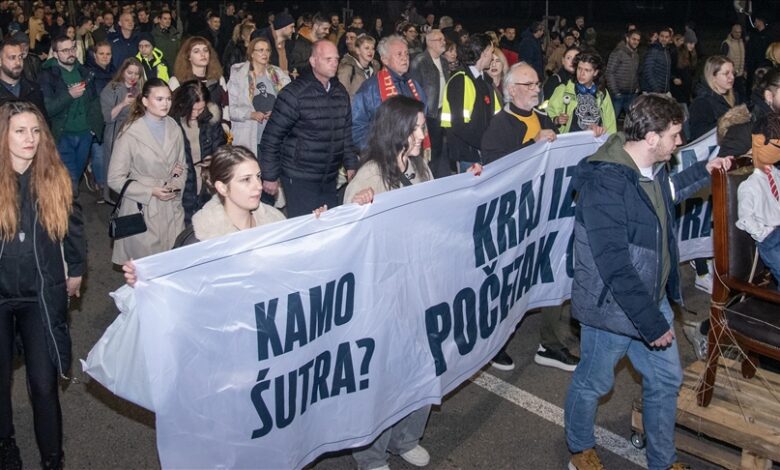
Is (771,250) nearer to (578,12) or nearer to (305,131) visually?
(305,131)

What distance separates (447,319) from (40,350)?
2.09 m

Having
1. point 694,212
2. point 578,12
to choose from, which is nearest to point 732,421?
point 694,212

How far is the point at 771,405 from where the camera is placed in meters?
5.06

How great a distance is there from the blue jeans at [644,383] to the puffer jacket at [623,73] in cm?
1042

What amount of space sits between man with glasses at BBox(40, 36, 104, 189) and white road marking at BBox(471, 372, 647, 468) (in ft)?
16.1

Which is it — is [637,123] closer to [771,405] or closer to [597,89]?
A: [771,405]

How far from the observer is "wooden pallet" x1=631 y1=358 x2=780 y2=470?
15.6ft

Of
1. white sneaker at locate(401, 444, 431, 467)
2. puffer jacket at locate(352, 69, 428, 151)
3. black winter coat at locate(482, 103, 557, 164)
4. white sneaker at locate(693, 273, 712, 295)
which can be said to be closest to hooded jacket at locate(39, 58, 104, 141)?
puffer jacket at locate(352, 69, 428, 151)

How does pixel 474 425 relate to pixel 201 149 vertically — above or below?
below

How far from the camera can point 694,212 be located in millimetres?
7277

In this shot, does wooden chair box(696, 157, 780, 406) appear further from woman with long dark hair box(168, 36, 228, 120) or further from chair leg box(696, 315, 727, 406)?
woman with long dark hair box(168, 36, 228, 120)

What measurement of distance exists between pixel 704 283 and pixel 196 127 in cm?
447

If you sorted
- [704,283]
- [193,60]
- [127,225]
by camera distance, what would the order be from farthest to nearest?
[193,60]
[704,283]
[127,225]

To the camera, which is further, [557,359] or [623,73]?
[623,73]
